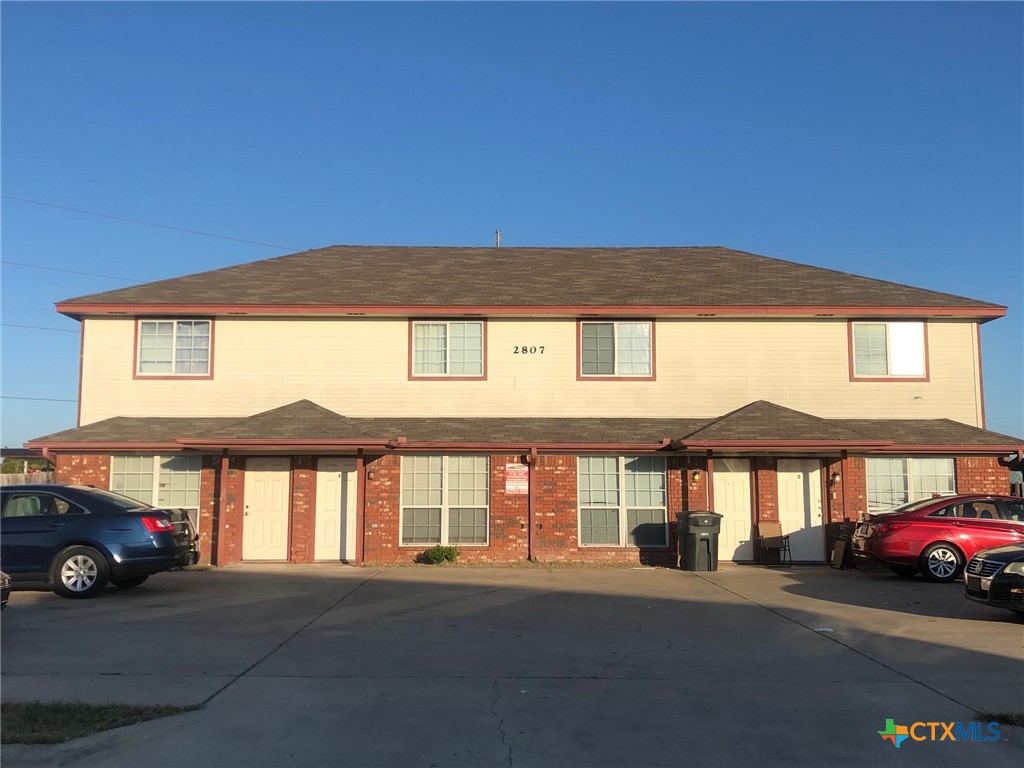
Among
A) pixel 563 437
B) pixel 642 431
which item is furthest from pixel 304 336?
pixel 642 431

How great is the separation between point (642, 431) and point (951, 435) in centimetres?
622

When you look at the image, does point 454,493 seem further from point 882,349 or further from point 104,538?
point 882,349

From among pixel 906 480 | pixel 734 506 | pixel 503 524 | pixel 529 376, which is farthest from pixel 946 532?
pixel 529 376

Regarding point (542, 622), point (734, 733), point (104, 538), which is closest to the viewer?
point (734, 733)

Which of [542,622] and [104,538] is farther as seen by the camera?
[104,538]

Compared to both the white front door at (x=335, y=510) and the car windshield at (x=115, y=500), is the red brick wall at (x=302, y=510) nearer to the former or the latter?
the white front door at (x=335, y=510)

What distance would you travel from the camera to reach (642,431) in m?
16.9

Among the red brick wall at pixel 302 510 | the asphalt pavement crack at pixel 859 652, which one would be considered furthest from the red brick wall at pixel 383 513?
the asphalt pavement crack at pixel 859 652

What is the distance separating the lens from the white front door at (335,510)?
16500 mm

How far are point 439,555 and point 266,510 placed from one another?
3.63 m

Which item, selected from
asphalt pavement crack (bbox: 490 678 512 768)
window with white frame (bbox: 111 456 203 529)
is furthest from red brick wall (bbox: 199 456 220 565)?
asphalt pavement crack (bbox: 490 678 512 768)

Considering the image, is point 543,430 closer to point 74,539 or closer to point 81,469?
point 74,539

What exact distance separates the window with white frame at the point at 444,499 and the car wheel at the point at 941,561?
7.99 meters

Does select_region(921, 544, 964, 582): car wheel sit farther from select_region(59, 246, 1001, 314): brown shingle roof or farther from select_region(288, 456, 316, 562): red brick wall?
select_region(288, 456, 316, 562): red brick wall
